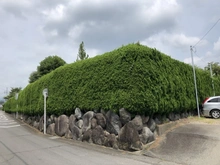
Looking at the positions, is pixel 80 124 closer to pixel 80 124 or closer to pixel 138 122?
pixel 80 124

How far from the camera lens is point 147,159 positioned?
595 cm

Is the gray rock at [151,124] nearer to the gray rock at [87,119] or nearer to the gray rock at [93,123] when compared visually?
the gray rock at [93,123]

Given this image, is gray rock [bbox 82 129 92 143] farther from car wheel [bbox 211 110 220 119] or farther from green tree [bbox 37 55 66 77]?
green tree [bbox 37 55 66 77]

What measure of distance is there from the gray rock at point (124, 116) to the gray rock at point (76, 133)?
275 cm

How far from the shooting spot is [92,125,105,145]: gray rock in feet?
25.9

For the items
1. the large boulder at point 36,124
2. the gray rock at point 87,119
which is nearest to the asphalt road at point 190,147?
the gray rock at point 87,119

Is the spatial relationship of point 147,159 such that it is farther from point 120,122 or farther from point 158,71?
point 158,71

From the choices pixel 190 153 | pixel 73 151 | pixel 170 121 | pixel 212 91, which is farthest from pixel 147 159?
pixel 212 91

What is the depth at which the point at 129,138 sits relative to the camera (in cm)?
696

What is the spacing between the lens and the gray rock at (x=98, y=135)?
7.88m

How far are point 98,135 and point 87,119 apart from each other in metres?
1.05

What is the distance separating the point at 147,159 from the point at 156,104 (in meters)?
2.34

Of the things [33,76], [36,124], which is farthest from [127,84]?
[33,76]

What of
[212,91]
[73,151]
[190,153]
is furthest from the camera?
[212,91]
